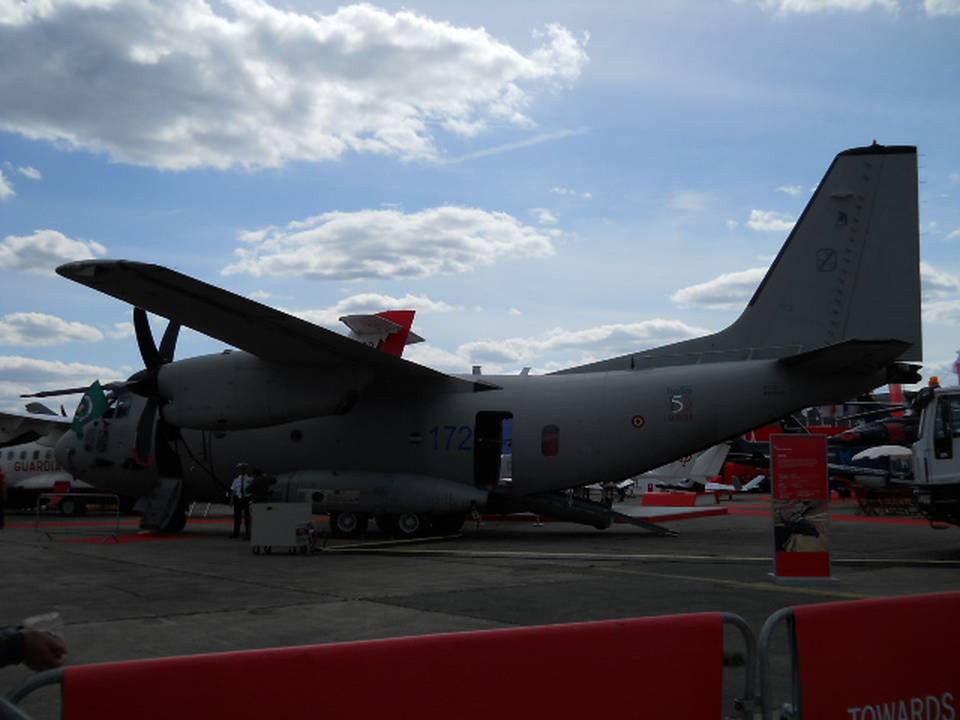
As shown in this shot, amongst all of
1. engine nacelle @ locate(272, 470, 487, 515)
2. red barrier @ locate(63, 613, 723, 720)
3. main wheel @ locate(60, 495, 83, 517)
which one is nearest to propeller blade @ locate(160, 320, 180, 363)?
engine nacelle @ locate(272, 470, 487, 515)

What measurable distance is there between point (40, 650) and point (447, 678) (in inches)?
69.7

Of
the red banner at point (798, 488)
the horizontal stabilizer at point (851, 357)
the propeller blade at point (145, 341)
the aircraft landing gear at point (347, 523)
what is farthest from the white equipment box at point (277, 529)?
the horizontal stabilizer at point (851, 357)

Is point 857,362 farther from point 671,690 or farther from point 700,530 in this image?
point 671,690

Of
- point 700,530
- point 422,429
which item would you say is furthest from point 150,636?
point 700,530

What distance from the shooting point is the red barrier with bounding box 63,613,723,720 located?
11.9 ft

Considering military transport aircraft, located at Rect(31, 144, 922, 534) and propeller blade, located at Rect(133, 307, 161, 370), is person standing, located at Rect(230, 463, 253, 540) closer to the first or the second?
military transport aircraft, located at Rect(31, 144, 922, 534)

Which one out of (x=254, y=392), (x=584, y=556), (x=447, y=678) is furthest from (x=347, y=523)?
(x=447, y=678)

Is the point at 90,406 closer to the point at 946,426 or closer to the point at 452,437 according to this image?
the point at 452,437

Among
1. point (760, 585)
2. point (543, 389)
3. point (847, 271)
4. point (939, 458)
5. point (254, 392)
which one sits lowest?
point (760, 585)

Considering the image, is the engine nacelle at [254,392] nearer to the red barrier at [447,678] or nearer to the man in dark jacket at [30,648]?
the red barrier at [447,678]

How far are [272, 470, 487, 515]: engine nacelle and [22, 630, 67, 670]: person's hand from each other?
15632mm

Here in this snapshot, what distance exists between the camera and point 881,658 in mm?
A: 5316

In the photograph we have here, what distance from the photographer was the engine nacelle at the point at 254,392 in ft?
61.0

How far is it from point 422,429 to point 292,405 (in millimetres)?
3029
